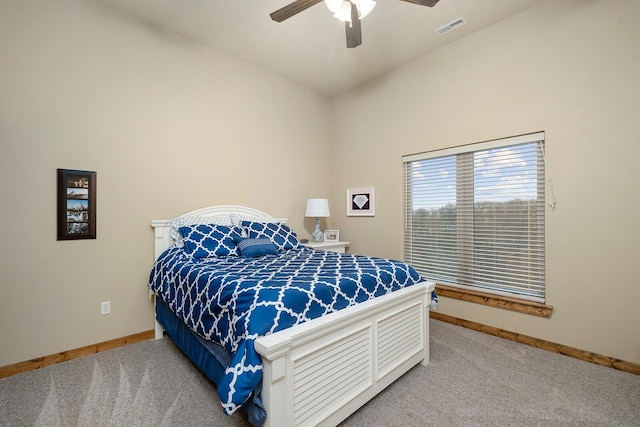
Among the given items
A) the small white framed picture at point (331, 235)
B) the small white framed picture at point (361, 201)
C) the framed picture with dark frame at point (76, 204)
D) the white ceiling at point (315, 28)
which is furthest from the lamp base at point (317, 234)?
the framed picture with dark frame at point (76, 204)

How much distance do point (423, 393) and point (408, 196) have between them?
2326 mm

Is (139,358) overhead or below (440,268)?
below

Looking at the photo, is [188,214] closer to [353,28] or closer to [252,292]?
[252,292]

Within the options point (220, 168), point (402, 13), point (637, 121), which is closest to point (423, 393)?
point (637, 121)

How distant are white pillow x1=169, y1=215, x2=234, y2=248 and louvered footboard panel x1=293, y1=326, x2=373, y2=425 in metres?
1.99

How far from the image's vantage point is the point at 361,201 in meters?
4.24

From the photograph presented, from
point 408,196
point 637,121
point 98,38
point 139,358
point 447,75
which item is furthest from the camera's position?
point 408,196

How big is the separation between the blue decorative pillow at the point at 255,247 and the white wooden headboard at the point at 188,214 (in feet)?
2.00

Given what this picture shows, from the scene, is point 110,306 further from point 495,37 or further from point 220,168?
point 495,37

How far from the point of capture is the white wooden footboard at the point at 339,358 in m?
1.36

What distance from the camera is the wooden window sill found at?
2631 millimetres

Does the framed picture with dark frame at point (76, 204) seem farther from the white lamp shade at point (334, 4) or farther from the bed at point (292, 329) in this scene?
the white lamp shade at point (334, 4)

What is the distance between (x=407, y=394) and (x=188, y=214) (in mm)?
2568

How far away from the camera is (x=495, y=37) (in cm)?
293
